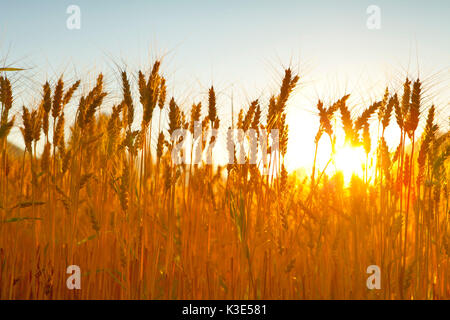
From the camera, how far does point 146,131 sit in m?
1.65

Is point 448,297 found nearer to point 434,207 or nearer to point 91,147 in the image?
point 434,207

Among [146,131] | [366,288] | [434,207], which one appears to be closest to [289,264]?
[366,288]

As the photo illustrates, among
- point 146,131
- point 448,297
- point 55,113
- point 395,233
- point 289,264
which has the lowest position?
point 448,297

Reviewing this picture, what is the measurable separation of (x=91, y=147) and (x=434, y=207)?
189 cm

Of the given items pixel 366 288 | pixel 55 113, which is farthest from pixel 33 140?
pixel 366 288

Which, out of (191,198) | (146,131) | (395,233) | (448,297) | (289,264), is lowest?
(448,297)

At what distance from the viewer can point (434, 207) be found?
2283 millimetres

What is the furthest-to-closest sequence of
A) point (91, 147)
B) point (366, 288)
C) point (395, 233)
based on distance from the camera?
point (91, 147) → point (395, 233) → point (366, 288)

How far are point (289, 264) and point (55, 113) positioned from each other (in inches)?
46.6

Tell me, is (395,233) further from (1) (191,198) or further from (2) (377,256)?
(1) (191,198)
